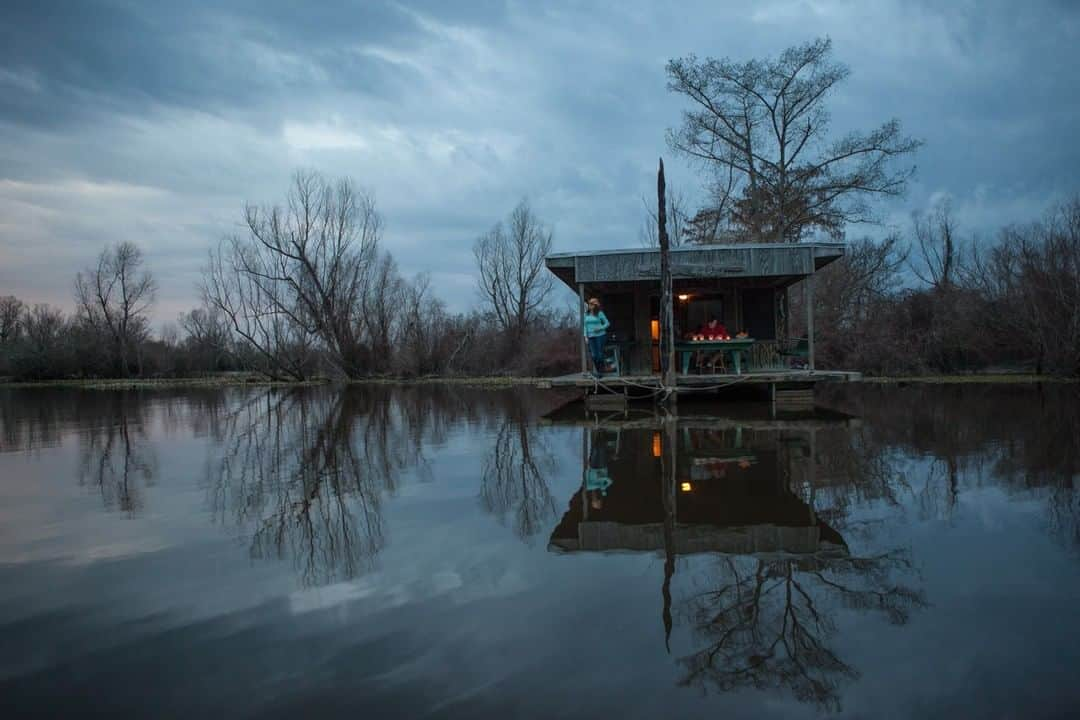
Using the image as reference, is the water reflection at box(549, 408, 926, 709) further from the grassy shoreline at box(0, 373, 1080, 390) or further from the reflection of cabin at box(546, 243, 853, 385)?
the grassy shoreline at box(0, 373, 1080, 390)

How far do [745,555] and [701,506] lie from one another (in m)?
1.33

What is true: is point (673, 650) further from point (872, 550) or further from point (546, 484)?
point (546, 484)

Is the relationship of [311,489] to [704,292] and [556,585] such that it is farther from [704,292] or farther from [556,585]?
[704,292]

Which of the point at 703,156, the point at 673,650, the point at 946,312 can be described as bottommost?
the point at 673,650

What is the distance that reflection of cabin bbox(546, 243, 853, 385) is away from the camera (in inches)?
636

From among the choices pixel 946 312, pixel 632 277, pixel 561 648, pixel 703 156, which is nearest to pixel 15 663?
pixel 561 648

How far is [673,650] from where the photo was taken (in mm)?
3441

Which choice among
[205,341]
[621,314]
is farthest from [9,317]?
[621,314]

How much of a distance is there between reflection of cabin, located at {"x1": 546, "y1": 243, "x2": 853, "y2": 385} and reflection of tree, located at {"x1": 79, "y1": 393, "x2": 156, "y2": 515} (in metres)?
8.40

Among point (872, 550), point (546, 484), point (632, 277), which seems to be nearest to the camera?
point (872, 550)

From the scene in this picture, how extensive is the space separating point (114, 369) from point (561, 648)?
58.4m

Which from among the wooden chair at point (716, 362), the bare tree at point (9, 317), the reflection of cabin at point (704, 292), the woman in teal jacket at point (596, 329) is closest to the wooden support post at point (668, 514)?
the woman in teal jacket at point (596, 329)

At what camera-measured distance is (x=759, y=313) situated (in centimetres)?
2014

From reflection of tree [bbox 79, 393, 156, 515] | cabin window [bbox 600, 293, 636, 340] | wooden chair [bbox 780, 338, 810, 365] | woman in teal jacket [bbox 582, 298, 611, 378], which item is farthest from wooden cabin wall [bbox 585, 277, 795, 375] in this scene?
reflection of tree [bbox 79, 393, 156, 515]
